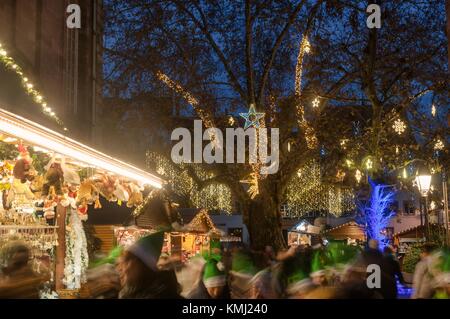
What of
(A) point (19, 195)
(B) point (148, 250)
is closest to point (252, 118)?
(A) point (19, 195)

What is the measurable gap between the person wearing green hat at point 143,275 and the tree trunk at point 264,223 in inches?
515

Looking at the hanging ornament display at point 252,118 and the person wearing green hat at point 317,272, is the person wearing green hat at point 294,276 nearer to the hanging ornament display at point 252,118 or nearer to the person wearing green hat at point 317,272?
the person wearing green hat at point 317,272

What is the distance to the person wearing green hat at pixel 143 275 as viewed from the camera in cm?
641

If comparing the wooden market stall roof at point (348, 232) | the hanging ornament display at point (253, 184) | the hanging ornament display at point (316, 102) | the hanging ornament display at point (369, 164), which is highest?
the hanging ornament display at point (316, 102)

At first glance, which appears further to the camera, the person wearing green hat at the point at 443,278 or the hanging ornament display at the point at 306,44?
the hanging ornament display at the point at 306,44

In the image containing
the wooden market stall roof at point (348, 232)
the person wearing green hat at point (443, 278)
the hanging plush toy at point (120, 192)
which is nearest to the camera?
the person wearing green hat at point (443, 278)

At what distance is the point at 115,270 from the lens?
22.5 feet

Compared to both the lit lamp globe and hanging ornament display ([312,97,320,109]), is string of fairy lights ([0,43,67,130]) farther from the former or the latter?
hanging ornament display ([312,97,320,109])

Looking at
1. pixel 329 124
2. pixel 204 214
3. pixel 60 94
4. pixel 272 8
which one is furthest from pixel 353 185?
pixel 60 94

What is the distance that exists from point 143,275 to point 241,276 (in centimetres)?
263

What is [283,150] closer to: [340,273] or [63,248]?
[63,248]

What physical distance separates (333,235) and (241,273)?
38319 millimetres

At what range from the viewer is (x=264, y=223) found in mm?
19719

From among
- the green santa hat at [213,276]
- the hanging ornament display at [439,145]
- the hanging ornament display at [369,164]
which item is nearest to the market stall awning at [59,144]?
the green santa hat at [213,276]
